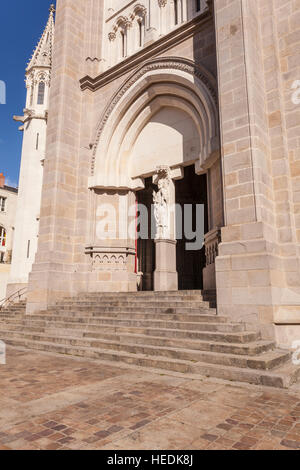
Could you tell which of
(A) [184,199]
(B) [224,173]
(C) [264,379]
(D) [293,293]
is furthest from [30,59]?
(C) [264,379]

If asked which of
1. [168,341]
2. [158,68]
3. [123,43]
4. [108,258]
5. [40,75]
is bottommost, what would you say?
[168,341]

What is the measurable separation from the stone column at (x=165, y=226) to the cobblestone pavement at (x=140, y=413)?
6.08 metres

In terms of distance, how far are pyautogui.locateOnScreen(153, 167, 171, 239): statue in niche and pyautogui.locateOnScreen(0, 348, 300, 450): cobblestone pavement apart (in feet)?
21.4

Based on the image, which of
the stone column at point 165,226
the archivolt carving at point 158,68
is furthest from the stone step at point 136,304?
the archivolt carving at point 158,68

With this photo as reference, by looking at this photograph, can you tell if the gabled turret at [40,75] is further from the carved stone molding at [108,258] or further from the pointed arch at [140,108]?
the carved stone molding at [108,258]

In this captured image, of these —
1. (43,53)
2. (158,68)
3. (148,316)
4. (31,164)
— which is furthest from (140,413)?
(43,53)

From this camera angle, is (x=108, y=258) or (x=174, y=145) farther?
(x=108, y=258)

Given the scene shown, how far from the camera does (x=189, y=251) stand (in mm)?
17781

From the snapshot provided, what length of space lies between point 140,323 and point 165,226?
178 inches

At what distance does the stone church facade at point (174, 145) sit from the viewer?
6691mm

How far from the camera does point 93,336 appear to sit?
7.16m

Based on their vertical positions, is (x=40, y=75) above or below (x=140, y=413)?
above

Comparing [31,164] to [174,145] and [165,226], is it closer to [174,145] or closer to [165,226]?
[174,145]
